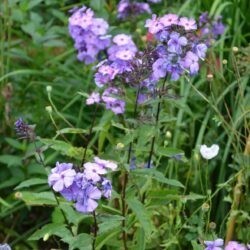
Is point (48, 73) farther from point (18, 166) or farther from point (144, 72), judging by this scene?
point (144, 72)

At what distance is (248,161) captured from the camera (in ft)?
6.95

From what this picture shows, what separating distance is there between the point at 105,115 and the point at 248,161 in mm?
725

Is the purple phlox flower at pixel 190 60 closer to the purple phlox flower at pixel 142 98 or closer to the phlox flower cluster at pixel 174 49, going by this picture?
the phlox flower cluster at pixel 174 49

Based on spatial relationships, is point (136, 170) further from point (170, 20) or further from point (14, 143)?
point (14, 143)

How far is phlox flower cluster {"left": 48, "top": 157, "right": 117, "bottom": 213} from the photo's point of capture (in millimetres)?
1586

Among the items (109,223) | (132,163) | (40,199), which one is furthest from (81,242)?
(132,163)

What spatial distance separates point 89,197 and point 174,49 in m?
0.45

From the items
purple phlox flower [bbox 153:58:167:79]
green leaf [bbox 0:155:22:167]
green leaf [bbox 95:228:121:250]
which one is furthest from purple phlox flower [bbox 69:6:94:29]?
A: green leaf [bbox 95:228:121:250]

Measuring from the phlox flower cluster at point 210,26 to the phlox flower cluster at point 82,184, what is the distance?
1.33 m

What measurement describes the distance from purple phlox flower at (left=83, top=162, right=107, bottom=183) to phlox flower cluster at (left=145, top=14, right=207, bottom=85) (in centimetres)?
35

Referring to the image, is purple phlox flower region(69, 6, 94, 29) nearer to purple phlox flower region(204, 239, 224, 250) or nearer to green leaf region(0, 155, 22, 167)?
green leaf region(0, 155, 22, 167)

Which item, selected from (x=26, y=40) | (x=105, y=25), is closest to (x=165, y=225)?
(x=105, y=25)

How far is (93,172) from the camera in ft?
5.24

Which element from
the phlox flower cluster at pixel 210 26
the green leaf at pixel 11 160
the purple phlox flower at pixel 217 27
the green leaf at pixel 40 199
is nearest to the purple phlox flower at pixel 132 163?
the green leaf at pixel 40 199
